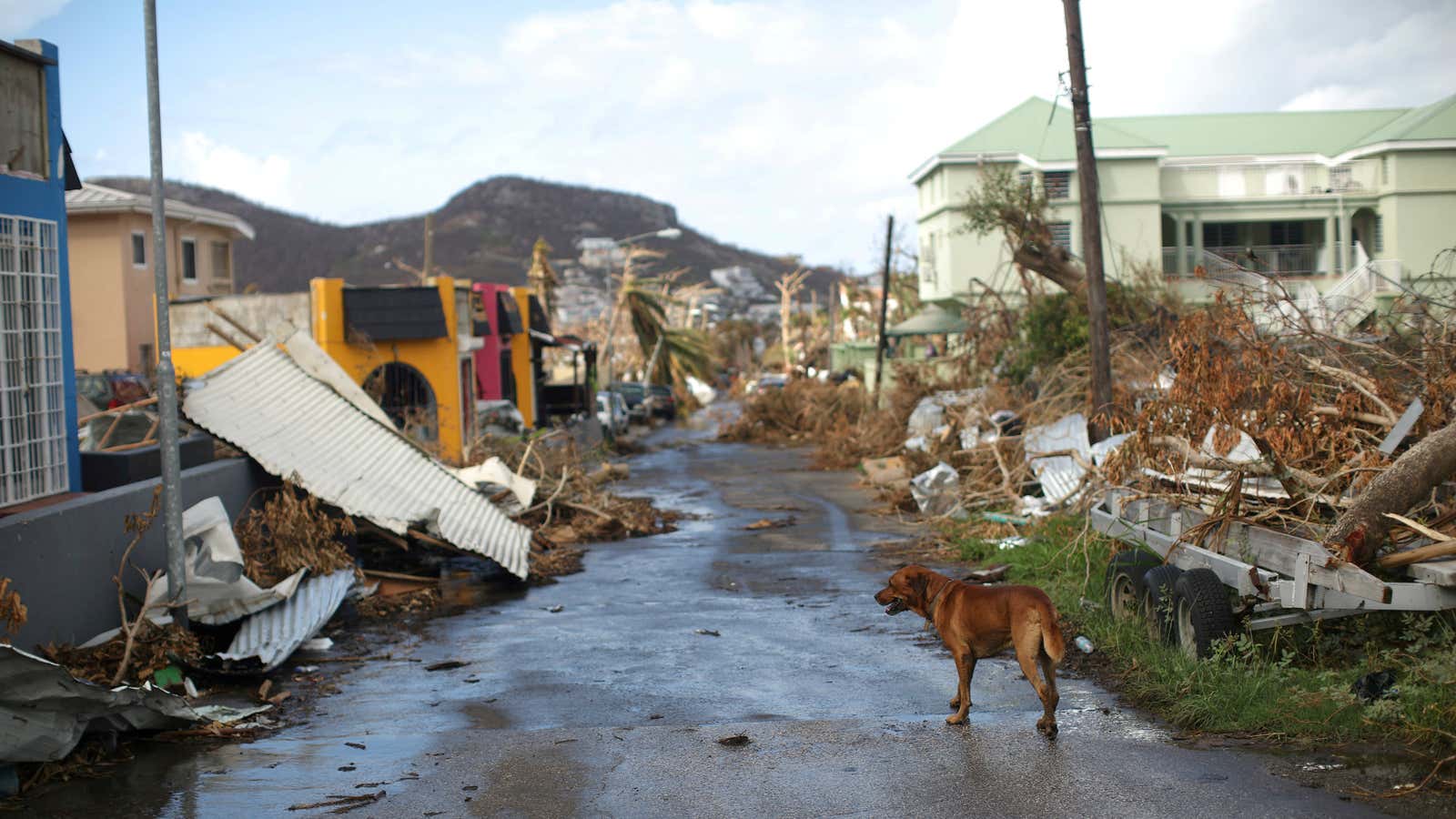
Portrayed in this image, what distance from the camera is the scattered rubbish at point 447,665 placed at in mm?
10008

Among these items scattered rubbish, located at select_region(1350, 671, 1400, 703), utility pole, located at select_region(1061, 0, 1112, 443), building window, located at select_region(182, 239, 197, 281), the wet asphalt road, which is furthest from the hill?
scattered rubbish, located at select_region(1350, 671, 1400, 703)

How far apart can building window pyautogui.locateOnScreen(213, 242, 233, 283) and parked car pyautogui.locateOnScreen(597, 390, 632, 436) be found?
44.2 feet

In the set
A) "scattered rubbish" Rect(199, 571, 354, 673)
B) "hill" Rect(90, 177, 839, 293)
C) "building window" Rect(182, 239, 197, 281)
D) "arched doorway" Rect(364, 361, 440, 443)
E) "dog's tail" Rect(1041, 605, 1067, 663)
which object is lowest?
"scattered rubbish" Rect(199, 571, 354, 673)

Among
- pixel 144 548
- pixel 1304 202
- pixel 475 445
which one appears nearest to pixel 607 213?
pixel 1304 202

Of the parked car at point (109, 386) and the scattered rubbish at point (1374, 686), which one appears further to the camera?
the parked car at point (109, 386)

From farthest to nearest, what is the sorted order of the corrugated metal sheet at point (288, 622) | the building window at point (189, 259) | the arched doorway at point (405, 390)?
1. the building window at point (189, 259)
2. the arched doorway at point (405, 390)
3. the corrugated metal sheet at point (288, 622)

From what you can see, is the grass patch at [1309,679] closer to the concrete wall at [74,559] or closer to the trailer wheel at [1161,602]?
the trailer wheel at [1161,602]

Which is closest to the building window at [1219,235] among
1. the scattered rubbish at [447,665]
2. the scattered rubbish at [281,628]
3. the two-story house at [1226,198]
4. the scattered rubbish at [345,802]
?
the two-story house at [1226,198]

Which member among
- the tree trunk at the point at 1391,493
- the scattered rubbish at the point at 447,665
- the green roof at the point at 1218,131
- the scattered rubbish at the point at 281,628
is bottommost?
the scattered rubbish at the point at 447,665

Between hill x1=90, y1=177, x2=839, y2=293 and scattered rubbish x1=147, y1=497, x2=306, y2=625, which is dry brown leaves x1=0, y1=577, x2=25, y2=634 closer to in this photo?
scattered rubbish x1=147, y1=497, x2=306, y2=625

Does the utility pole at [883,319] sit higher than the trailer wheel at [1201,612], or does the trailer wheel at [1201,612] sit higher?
the utility pole at [883,319]

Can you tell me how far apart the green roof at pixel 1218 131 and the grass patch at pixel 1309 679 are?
3388cm

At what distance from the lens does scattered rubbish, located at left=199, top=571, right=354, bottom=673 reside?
30.8 feet

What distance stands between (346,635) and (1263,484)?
26.3 ft
